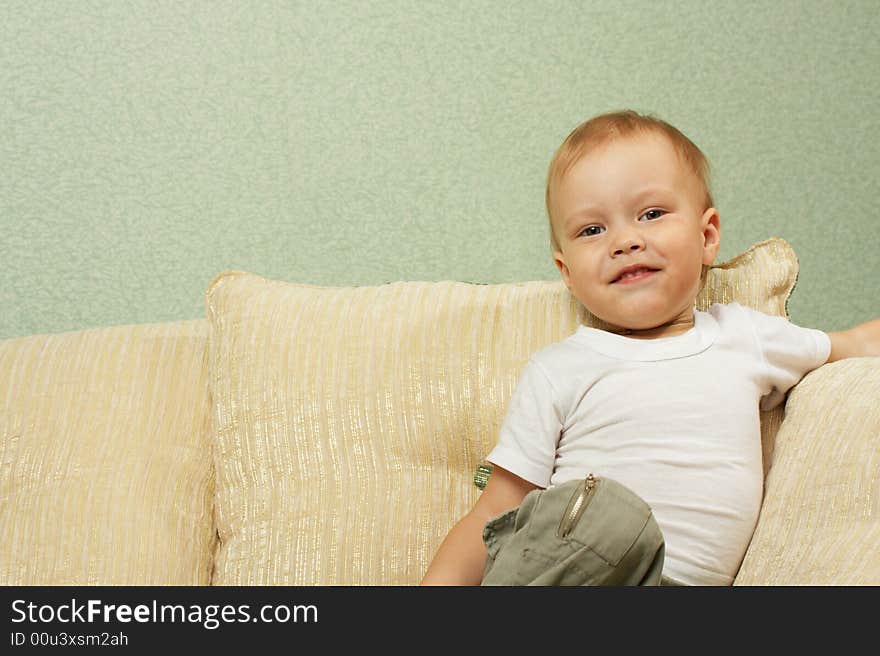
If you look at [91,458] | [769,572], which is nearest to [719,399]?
[769,572]

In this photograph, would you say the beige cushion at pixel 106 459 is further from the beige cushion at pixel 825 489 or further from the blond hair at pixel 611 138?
the beige cushion at pixel 825 489

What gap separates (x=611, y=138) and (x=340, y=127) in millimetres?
647

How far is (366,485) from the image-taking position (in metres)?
1.17

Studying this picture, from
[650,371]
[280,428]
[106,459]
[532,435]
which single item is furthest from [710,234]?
[106,459]

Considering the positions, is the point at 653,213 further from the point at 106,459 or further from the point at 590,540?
the point at 106,459

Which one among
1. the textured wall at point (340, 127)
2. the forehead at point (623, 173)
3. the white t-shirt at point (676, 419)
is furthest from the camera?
the textured wall at point (340, 127)

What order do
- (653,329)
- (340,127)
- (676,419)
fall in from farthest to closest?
(340,127) < (653,329) < (676,419)

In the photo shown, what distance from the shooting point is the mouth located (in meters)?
1.09

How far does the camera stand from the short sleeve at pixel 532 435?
1.07 m

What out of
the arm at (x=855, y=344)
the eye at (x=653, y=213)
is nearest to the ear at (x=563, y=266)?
the eye at (x=653, y=213)

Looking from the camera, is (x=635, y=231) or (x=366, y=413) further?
(x=366, y=413)

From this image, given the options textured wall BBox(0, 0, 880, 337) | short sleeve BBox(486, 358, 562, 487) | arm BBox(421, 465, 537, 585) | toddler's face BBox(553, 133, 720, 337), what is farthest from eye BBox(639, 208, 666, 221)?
textured wall BBox(0, 0, 880, 337)

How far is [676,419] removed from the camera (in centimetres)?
104
